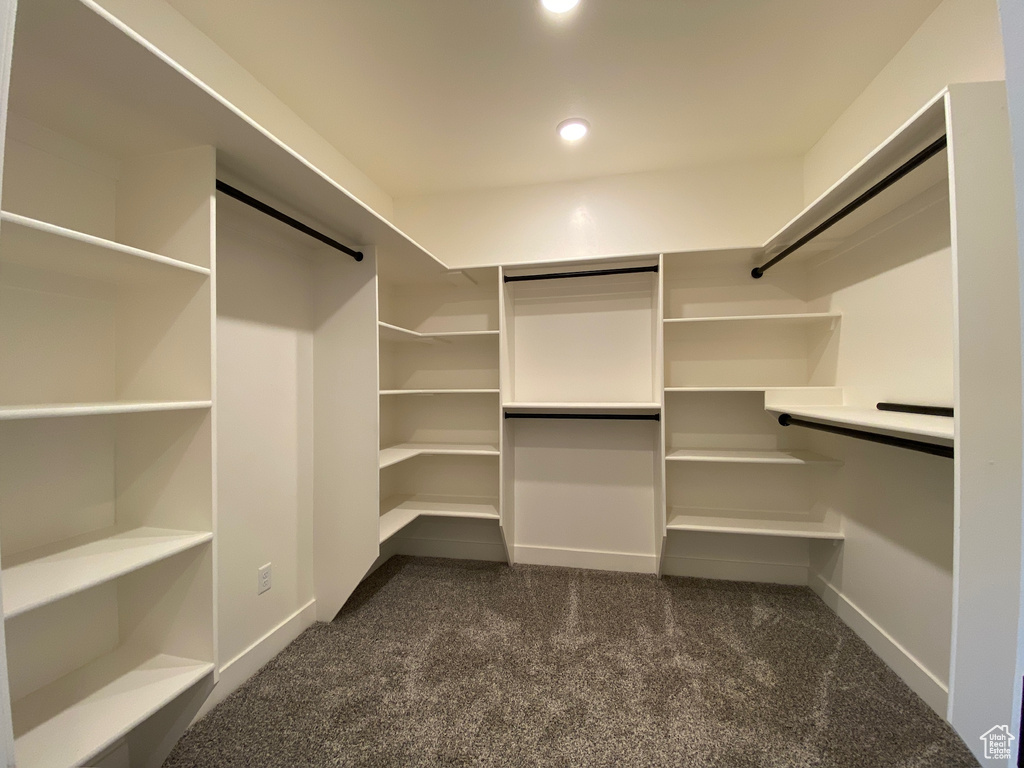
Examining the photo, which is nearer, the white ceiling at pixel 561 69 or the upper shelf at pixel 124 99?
the upper shelf at pixel 124 99

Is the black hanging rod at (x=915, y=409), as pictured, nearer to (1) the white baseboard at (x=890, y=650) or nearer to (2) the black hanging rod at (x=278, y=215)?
(1) the white baseboard at (x=890, y=650)

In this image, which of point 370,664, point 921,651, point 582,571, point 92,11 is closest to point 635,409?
point 582,571

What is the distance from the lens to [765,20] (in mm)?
1531

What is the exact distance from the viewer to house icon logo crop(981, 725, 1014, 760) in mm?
970

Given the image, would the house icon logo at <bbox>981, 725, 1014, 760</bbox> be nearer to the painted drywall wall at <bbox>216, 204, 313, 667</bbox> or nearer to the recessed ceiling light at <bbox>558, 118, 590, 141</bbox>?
the painted drywall wall at <bbox>216, 204, 313, 667</bbox>

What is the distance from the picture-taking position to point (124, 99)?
39.9 inches

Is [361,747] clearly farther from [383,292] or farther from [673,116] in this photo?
[673,116]

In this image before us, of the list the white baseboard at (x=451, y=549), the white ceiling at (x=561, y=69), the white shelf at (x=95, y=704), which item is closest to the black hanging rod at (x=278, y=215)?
the white ceiling at (x=561, y=69)

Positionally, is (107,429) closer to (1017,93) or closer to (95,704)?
(95,704)

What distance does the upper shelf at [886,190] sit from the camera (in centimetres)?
118

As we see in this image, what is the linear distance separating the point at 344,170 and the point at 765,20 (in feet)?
7.41

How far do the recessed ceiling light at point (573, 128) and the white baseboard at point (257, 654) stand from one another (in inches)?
117

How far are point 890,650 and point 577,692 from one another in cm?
142

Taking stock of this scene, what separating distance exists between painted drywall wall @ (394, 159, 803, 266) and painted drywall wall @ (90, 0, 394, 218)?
2.47 feet
